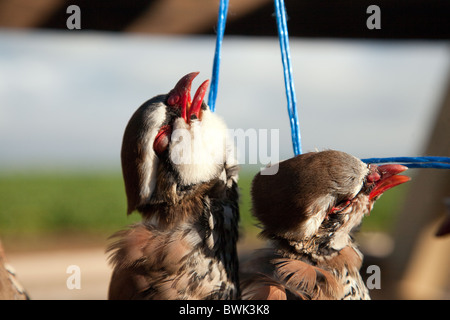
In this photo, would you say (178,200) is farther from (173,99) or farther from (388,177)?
(388,177)

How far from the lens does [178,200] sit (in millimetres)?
1669

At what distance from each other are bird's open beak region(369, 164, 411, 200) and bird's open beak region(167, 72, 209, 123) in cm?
65

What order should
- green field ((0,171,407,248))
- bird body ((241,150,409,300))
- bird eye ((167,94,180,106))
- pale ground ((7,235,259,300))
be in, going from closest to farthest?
bird body ((241,150,409,300)) → bird eye ((167,94,180,106)) → pale ground ((7,235,259,300)) → green field ((0,171,407,248))

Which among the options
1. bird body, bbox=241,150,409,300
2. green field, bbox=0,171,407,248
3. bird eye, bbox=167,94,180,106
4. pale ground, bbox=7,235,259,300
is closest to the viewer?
bird body, bbox=241,150,409,300

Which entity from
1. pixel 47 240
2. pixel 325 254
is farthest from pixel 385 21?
pixel 47 240

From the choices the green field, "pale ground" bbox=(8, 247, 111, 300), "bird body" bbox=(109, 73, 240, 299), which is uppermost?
"bird body" bbox=(109, 73, 240, 299)

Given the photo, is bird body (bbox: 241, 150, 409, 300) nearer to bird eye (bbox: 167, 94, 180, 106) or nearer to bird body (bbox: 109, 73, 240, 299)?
bird body (bbox: 109, 73, 240, 299)

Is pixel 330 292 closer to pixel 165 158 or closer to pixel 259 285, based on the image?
pixel 259 285

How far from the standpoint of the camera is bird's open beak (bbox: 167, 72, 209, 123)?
5.27 ft

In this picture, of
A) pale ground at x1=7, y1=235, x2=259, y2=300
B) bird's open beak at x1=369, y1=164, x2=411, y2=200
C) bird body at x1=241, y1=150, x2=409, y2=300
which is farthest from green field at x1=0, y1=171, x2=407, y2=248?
bird's open beak at x1=369, y1=164, x2=411, y2=200

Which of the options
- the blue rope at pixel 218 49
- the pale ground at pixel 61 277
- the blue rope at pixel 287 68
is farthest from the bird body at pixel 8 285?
the pale ground at pixel 61 277

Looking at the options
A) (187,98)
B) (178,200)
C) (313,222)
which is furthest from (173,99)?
(313,222)

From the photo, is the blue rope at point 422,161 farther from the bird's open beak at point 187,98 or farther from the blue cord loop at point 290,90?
the bird's open beak at point 187,98
